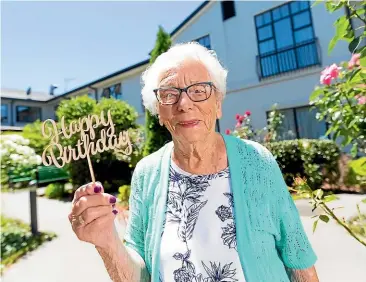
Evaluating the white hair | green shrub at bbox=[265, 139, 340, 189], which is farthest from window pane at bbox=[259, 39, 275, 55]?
the white hair

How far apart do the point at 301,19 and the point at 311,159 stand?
7062mm

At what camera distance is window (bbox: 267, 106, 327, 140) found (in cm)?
1149

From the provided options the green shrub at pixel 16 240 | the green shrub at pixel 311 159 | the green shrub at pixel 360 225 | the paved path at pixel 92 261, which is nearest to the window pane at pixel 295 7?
the green shrub at pixel 311 159

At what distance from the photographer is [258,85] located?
1283 centimetres

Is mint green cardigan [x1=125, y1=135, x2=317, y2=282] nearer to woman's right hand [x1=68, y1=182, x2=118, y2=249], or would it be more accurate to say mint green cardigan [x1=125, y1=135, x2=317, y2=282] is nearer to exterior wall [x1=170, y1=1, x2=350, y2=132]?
woman's right hand [x1=68, y1=182, x2=118, y2=249]

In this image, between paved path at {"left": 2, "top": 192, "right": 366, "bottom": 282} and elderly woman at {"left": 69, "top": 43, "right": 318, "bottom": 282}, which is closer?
elderly woman at {"left": 69, "top": 43, "right": 318, "bottom": 282}

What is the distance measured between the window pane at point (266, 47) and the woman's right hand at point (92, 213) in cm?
1328

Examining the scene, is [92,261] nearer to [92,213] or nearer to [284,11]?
[92,213]

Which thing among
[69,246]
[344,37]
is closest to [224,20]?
[69,246]

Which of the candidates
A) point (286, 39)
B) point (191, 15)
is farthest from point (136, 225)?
point (191, 15)

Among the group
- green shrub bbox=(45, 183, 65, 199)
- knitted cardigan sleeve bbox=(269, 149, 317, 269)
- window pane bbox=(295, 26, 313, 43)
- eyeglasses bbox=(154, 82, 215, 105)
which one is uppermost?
window pane bbox=(295, 26, 313, 43)

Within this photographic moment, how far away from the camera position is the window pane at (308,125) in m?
11.4

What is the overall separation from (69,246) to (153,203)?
4.54m

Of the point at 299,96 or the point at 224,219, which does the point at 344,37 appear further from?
the point at 299,96
